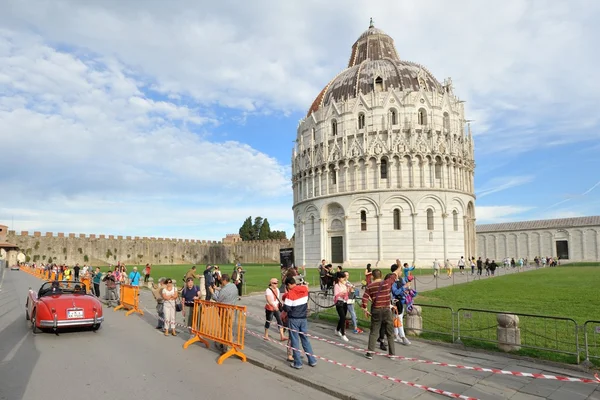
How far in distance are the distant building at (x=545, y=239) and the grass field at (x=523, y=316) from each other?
58076 millimetres

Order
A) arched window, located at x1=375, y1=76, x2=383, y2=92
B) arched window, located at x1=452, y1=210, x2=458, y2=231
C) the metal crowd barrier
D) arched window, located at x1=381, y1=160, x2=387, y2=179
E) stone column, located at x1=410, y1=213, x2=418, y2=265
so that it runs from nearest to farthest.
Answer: the metal crowd barrier, stone column, located at x1=410, y1=213, x2=418, y2=265, arched window, located at x1=381, y1=160, x2=387, y2=179, arched window, located at x1=452, y1=210, x2=458, y2=231, arched window, located at x1=375, y1=76, x2=383, y2=92

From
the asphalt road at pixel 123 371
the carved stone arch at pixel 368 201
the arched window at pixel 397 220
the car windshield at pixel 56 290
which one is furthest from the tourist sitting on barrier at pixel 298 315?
the arched window at pixel 397 220

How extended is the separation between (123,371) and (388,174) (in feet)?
137

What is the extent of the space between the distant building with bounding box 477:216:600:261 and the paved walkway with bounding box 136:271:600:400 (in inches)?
2844

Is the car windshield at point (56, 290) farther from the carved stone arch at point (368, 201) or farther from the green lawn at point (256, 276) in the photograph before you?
the carved stone arch at point (368, 201)

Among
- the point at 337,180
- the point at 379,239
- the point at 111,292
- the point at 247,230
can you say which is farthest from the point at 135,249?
the point at 111,292

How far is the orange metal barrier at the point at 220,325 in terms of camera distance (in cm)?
885

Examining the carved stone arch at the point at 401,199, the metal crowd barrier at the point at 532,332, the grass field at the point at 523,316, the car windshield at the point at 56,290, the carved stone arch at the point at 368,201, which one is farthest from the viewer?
the carved stone arch at the point at 368,201

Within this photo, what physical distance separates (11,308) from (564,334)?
20.7m

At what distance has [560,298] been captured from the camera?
→ 17688 millimetres

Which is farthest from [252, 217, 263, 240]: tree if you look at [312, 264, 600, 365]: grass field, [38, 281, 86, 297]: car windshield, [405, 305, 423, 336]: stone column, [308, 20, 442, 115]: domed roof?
[405, 305, 423, 336]: stone column

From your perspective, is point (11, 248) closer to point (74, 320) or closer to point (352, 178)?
point (352, 178)

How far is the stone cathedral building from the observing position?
152 feet

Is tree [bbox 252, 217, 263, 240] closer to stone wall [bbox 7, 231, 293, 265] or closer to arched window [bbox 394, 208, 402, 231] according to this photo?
stone wall [bbox 7, 231, 293, 265]
